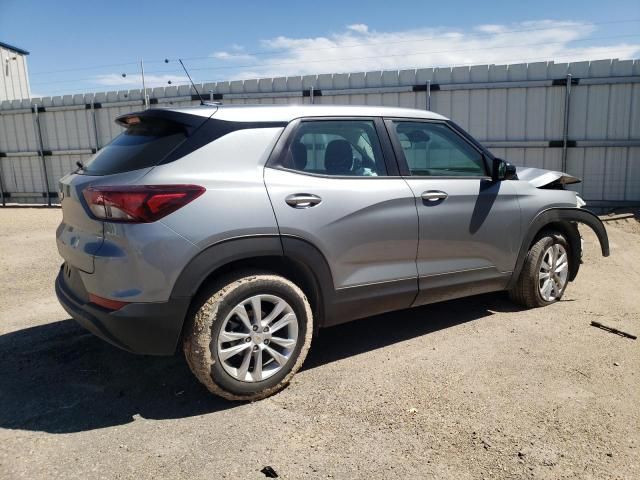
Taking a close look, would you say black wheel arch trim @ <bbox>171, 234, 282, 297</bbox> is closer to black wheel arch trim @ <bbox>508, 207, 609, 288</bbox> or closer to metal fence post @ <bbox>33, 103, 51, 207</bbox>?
black wheel arch trim @ <bbox>508, 207, 609, 288</bbox>

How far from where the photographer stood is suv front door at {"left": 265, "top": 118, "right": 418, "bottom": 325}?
3.29 meters

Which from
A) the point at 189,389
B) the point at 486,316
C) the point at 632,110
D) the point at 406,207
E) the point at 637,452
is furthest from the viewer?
the point at 632,110

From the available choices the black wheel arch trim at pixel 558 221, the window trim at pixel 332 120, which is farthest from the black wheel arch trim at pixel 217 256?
the black wheel arch trim at pixel 558 221

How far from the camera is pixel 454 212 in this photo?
4.03 m

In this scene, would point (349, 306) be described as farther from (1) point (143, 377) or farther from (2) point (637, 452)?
(2) point (637, 452)

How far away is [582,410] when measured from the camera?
310 centimetres

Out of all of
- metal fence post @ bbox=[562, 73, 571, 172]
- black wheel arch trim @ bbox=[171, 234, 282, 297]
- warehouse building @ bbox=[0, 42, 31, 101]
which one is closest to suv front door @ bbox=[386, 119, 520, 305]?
black wheel arch trim @ bbox=[171, 234, 282, 297]

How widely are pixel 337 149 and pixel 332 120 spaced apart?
0.20 metres

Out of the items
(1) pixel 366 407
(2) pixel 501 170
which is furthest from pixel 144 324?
(2) pixel 501 170

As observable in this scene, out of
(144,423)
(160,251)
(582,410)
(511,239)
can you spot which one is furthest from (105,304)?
(511,239)

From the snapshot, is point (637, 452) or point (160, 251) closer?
point (637, 452)

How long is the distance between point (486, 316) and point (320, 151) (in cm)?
225

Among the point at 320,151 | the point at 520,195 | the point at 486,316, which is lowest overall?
the point at 486,316

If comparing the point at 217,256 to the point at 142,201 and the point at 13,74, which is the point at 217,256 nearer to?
the point at 142,201
